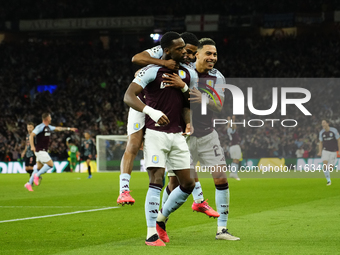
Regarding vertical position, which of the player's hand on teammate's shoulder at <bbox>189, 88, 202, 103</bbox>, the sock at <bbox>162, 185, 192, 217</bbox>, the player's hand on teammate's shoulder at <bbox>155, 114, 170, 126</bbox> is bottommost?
the sock at <bbox>162, 185, 192, 217</bbox>

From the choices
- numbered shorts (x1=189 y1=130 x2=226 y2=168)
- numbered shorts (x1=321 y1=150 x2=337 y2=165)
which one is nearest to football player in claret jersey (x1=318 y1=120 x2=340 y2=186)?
numbered shorts (x1=321 y1=150 x2=337 y2=165)

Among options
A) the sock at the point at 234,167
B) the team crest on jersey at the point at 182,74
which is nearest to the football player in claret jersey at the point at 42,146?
the sock at the point at 234,167

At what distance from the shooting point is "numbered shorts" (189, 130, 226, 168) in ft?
22.4

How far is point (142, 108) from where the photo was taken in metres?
5.74

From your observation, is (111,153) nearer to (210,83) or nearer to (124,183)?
(210,83)

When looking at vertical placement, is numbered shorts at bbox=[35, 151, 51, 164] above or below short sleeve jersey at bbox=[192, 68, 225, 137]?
below

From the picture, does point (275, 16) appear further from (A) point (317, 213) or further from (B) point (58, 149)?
(A) point (317, 213)

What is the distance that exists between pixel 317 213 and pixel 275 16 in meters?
28.3

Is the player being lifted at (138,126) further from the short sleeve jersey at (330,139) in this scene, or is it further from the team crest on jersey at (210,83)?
the short sleeve jersey at (330,139)

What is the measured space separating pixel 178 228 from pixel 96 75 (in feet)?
98.5

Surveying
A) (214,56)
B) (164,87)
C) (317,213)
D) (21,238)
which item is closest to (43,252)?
(21,238)

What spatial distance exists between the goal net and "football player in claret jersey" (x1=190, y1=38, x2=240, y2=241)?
20.4 meters

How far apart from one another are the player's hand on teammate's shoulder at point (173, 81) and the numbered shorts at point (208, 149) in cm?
120

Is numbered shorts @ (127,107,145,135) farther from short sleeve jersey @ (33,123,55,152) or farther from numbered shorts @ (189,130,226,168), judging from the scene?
short sleeve jersey @ (33,123,55,152)
